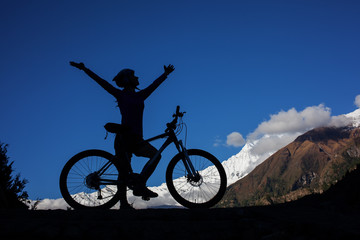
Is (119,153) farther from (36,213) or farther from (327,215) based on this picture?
(327,215)

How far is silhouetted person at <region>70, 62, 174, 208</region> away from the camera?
7359mm

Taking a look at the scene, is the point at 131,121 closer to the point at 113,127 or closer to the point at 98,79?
the point at 113,127

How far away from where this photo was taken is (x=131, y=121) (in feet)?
25.8

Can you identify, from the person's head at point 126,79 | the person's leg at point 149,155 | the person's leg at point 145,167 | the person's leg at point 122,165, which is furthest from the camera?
the person's head at point 126,79

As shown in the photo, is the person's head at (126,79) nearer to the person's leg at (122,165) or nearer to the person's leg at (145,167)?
the person's leg at (122,165)

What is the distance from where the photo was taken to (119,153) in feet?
24.7

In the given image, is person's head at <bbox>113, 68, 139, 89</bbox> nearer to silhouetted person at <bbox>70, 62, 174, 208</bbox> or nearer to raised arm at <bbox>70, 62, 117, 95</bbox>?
silhouetted person at <bbox>70, 62, 174, 208</bbox>

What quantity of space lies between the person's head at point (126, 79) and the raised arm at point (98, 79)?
43cm

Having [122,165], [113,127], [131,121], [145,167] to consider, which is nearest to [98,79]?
[131,121]

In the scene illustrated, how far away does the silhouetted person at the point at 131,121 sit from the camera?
24.1ft

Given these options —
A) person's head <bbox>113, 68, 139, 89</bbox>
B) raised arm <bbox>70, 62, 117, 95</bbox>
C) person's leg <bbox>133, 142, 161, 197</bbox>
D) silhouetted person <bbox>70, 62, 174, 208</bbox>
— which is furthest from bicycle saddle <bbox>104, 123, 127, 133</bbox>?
person's head <bbox>113, 68, 139, 89</bbox>

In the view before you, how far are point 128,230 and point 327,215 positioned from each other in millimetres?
3497

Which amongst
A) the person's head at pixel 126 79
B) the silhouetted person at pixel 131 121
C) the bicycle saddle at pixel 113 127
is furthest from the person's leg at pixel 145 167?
the person's head at pixel 126 79

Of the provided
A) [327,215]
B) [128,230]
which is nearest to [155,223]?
[128,230]
